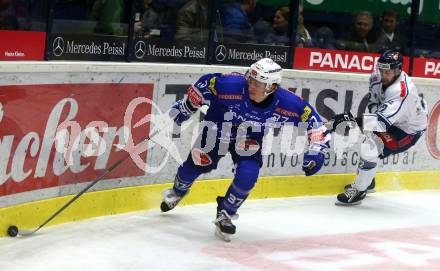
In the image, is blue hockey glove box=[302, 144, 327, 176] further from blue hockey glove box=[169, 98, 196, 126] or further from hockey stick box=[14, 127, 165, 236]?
hockey stick box=[14, 127, 165, 236]

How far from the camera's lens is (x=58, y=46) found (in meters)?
6.45

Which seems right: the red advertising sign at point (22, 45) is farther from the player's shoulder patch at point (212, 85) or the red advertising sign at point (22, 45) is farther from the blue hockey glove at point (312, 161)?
the blue hockey glove at point (312, 161)

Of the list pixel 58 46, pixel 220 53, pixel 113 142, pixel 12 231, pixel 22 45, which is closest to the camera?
pixel 12 231

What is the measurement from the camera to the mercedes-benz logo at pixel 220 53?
795cm

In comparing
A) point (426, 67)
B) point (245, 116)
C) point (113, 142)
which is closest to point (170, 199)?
point (113, 142)

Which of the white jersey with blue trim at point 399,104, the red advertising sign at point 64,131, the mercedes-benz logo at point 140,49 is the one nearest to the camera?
the red advertising sign at point 64,131

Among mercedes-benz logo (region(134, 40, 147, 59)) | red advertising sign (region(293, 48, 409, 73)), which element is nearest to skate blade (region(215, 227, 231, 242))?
mercedes-benz logo (region(134, 40, 147, 59))

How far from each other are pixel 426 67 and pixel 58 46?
15.5ft

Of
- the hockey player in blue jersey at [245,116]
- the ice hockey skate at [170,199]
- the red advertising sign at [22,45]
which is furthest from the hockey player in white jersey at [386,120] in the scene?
the red advertising sign at [22,45]

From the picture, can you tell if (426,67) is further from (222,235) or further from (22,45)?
(22,45)

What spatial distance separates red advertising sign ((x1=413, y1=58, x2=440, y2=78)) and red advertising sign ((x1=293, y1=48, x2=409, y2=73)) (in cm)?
57

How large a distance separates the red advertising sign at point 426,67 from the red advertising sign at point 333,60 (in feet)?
1.86

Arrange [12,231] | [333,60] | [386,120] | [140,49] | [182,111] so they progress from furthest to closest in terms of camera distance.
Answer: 1. [333,60]
2. [386,120]
3. [140,49]
4. [182,111]
5. [12,231]

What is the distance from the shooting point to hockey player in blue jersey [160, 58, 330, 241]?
6.23 m
